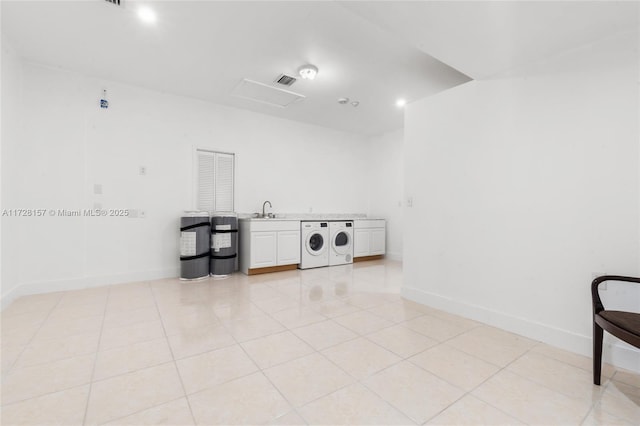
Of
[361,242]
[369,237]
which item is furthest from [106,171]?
[369,237]

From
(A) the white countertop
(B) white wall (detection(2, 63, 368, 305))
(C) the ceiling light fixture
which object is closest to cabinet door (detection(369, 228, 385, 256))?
(A) the white countertop

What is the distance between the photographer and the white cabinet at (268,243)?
4328mm

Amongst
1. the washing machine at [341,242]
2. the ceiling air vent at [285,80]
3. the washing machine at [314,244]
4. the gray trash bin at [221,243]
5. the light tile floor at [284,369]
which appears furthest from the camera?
the washing machine at [341,242]

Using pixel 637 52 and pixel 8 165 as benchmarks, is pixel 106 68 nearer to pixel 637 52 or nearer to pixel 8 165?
pixel 8 165

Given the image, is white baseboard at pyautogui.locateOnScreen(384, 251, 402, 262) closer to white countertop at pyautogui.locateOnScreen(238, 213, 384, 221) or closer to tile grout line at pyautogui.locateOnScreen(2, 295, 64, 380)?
white countertop at pyautogui.locateOnScreen(238, 213, 384, 221)

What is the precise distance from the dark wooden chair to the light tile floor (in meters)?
0.17

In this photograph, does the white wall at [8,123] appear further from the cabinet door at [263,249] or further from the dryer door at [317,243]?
the dryer door at [317,243]

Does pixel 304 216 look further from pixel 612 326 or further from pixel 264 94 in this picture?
pixel 612 326

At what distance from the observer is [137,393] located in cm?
150

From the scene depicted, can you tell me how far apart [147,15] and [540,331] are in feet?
14.1

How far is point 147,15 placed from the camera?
2492 mm

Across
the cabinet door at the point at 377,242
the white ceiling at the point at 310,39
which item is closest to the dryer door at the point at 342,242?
the cabinet door at the point at 377,242

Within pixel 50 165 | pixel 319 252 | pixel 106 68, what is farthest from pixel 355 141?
pixel 50 165

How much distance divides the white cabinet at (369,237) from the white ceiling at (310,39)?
2411mm
